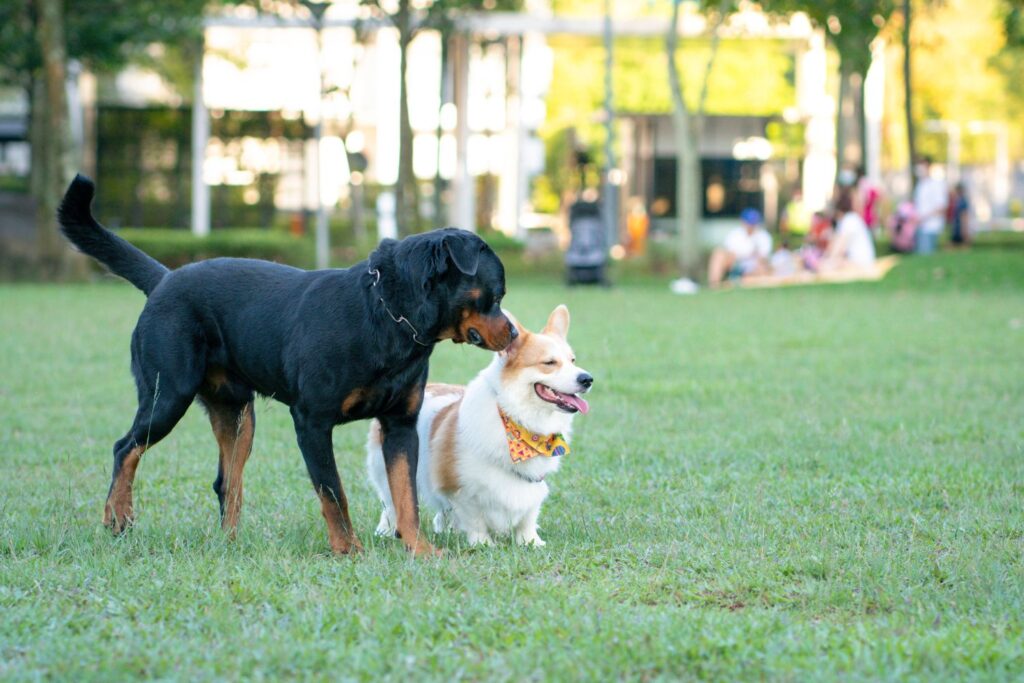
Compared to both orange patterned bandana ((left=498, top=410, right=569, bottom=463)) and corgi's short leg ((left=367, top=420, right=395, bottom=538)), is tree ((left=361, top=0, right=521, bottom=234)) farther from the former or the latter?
orange patterned bandana ((left=498, top=410, right=569, bottom=463))

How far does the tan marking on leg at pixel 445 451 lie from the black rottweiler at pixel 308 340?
37 centimetres

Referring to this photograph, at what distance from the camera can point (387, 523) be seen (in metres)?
6.65

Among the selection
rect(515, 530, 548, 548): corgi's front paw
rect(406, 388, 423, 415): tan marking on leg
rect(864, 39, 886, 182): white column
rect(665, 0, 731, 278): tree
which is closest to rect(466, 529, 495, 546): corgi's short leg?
rect(515, 530, 548, 548): corgi's front paw

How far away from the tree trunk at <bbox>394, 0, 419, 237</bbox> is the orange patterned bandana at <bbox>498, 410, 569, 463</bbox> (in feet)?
74.5

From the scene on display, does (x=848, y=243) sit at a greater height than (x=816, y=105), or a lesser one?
lesser

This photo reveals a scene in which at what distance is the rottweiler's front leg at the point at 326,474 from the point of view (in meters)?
5.78

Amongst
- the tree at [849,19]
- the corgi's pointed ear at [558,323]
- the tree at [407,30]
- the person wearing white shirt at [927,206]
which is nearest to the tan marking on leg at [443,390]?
the corgi's pointed ear at [558,323]

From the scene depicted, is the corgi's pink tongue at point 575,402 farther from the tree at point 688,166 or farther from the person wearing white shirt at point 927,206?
the person wearing white shirt at point 927,206

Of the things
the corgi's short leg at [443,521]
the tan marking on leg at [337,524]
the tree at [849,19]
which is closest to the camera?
the tan marking on leg at [337,524]

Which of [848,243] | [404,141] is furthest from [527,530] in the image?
[404,141]

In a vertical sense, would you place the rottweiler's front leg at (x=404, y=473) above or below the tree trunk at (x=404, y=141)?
below

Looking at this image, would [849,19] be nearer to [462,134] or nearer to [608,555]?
[462,134]

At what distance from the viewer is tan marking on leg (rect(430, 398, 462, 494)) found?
6.32m

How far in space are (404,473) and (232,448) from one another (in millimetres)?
979
